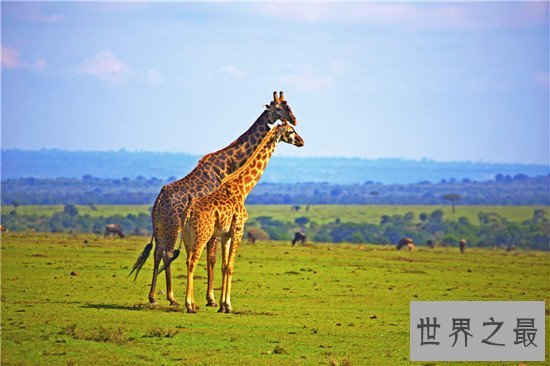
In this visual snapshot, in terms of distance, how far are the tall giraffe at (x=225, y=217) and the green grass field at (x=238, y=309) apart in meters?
0.67

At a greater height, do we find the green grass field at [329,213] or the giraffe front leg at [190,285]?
the green grass field at [329,213]

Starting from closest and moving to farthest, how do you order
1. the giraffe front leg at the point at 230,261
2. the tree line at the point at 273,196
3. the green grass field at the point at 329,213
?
the giraffe front leg at the point at 230,261, the green grass field at the point at 329,213, the tree line at the point at 273,196

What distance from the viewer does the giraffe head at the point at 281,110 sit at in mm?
18125

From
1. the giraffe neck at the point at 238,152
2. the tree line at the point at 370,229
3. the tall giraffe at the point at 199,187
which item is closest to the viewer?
the tall giraffe at the point at 199,187

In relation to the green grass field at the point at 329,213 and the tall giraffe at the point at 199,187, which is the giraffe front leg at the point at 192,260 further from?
the green grass field at the point at 329,213

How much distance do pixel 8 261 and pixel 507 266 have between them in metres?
16.3

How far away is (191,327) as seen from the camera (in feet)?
48.1

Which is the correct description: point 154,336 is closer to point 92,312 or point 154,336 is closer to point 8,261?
point 92,312

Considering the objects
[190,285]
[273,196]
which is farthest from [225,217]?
[273,196]

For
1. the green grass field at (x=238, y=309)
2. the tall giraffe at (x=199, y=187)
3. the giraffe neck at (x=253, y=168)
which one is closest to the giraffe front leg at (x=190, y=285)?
the green grass field at (x=238, y=309)

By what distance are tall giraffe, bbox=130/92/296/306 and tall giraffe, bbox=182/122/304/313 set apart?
0.30 metres

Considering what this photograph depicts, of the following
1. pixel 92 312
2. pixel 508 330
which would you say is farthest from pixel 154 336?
pixel 508 330

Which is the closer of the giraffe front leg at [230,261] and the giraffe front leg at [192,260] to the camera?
the giraffe front leg at [192,260]

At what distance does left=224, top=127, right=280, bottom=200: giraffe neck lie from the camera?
56.1 ft
